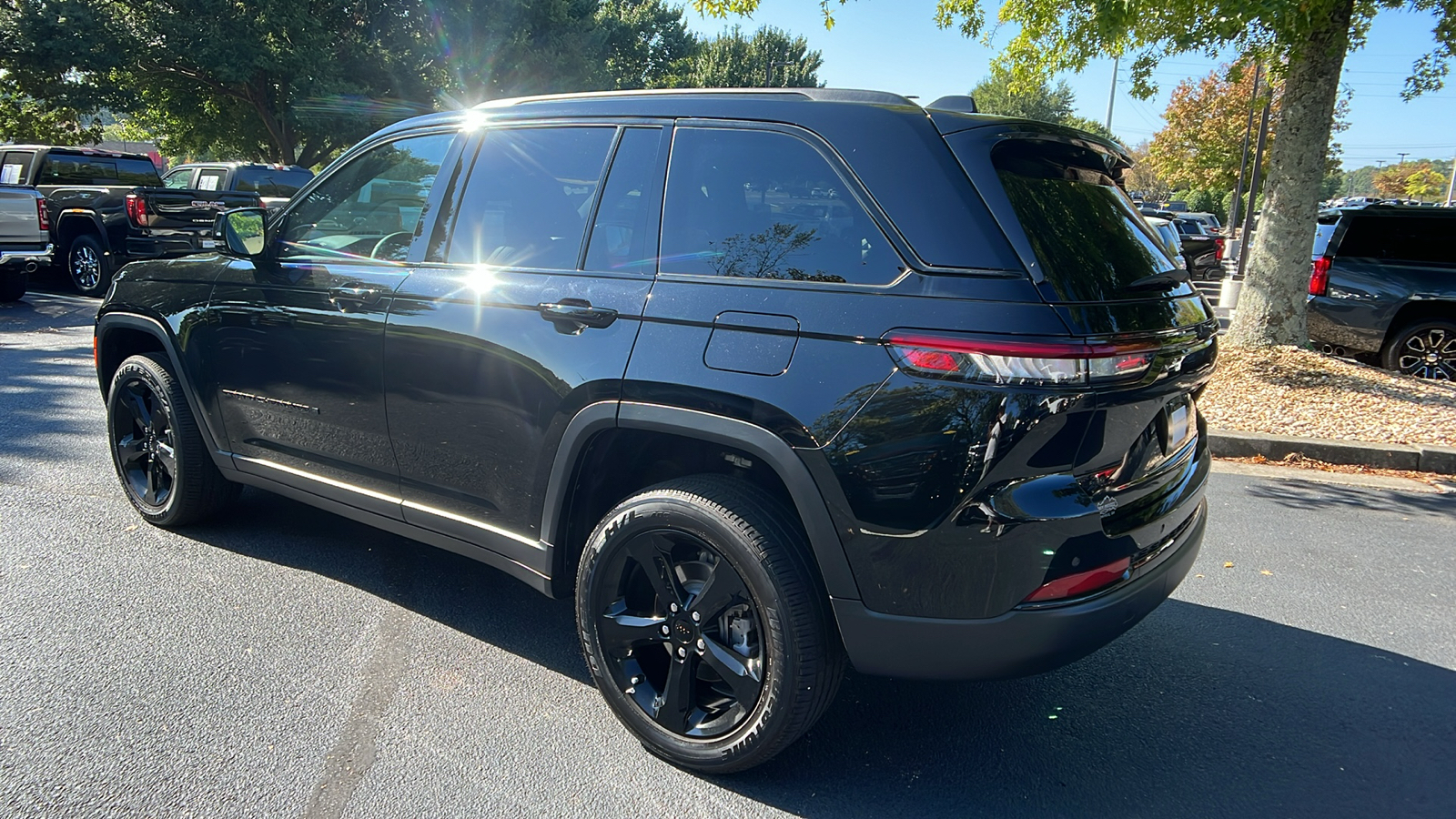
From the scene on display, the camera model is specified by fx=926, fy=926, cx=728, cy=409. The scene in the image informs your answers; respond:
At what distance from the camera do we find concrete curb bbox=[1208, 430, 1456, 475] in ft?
20.4

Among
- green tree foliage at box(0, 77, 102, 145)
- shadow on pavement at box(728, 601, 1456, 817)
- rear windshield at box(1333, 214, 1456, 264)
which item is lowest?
shadow on pavement at box(728, 601, 1456, 817)

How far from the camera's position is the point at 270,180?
14.5 metres

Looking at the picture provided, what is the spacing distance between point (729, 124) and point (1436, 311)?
882 centimetres

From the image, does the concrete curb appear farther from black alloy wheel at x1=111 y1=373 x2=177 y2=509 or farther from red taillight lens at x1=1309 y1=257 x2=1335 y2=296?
black alloy wheel at x1=111 y1=373 x2=177 y2=509

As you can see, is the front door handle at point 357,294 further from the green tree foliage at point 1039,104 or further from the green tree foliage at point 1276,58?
the green tree foliage at point 1039,104

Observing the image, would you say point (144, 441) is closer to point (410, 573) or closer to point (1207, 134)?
point (410, 573)

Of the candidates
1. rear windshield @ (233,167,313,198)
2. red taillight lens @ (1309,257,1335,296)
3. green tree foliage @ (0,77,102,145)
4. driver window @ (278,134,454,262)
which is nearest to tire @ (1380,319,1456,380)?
red taillight lens @ (1309,257,1335,296)

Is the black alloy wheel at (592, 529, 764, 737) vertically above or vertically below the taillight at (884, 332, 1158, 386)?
below

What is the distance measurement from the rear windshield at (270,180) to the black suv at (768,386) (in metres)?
12.3

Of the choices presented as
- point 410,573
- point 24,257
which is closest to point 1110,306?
point 410,573

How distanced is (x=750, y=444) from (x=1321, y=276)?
9.02 meters

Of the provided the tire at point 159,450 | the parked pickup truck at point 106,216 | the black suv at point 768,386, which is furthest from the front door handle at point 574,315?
the parked pickup truck at point 106,216

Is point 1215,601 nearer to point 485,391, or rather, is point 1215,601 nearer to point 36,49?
point 485,391

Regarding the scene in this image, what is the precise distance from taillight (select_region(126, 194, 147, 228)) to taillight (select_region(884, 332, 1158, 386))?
12.7 meters
